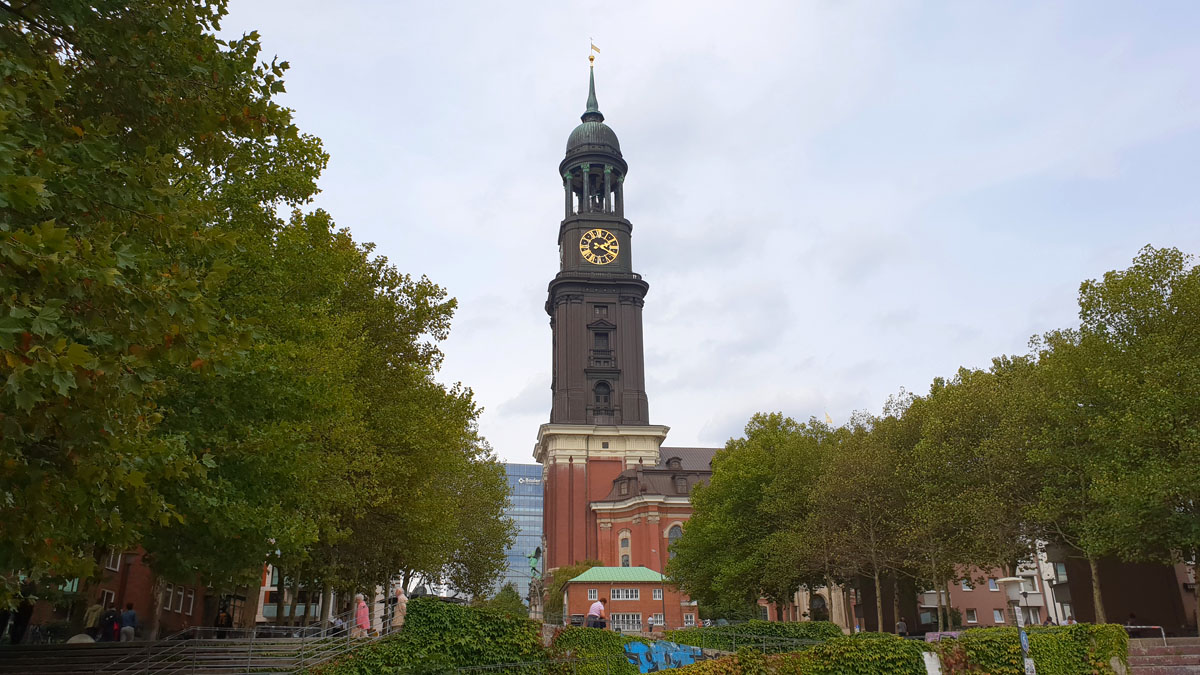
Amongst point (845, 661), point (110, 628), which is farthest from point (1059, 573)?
point (110, 628)

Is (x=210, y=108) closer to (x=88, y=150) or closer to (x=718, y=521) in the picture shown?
(x=88, y=150)

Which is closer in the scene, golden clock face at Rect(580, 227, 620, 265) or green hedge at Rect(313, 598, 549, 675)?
green hedge at Rect(313, 598, 549, 675)

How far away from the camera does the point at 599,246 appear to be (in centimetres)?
9612

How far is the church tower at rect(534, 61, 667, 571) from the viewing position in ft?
296

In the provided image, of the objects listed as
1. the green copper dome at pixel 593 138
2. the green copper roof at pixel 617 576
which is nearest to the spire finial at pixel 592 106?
the green copper dome at pixel 593 138

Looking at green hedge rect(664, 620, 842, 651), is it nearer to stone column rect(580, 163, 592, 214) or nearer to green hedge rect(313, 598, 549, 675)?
green hedge rect(313, 598, 549, 675)

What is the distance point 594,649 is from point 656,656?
13.5 ft

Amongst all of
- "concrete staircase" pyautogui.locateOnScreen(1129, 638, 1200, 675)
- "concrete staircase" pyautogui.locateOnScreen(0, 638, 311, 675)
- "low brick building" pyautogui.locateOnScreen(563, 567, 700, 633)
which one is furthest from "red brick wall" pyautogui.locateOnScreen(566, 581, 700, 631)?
"concrete staircase" pyautogui.locateOnScreen(0, 638, 311, 675)

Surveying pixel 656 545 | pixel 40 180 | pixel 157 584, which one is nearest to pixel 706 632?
pixel 157 584

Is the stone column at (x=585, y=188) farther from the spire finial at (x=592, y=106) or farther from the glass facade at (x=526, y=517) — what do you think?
the glass facade at (x=526, y=517)

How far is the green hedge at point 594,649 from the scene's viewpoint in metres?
20.5

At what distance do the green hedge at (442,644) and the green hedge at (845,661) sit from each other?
4639mm

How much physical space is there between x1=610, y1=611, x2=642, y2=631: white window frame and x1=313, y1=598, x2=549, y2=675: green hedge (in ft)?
155

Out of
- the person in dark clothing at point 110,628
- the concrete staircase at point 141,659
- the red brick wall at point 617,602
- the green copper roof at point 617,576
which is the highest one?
the green copper roof at point 617,576
